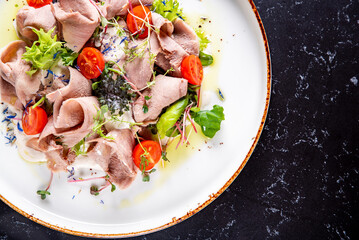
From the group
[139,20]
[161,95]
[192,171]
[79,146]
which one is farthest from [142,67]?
[192,171]

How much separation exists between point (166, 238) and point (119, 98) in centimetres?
131

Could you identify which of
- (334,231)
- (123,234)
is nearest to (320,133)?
(334,231)

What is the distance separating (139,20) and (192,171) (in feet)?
3.98

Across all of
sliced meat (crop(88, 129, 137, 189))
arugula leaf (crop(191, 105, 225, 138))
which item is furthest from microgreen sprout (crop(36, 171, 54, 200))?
arugula leaf (crop(191, 105, 225, 138))

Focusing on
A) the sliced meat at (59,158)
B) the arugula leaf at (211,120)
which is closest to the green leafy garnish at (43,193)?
the sliced meat at (59,158)

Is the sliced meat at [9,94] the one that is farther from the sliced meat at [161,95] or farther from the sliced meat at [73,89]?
the sliced meat at [161,95]

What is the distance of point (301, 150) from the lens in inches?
105

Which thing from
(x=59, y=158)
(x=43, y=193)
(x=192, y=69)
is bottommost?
(x=43, y=193)

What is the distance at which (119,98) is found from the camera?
7.32 ft

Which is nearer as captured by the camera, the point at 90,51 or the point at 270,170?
the point at 90,51

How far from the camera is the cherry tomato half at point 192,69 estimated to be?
89.0 inches

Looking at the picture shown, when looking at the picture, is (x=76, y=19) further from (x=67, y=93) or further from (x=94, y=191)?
(x=94, y=191)

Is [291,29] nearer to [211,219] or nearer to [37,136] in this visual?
[211,219]

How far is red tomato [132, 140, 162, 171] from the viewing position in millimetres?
2295
